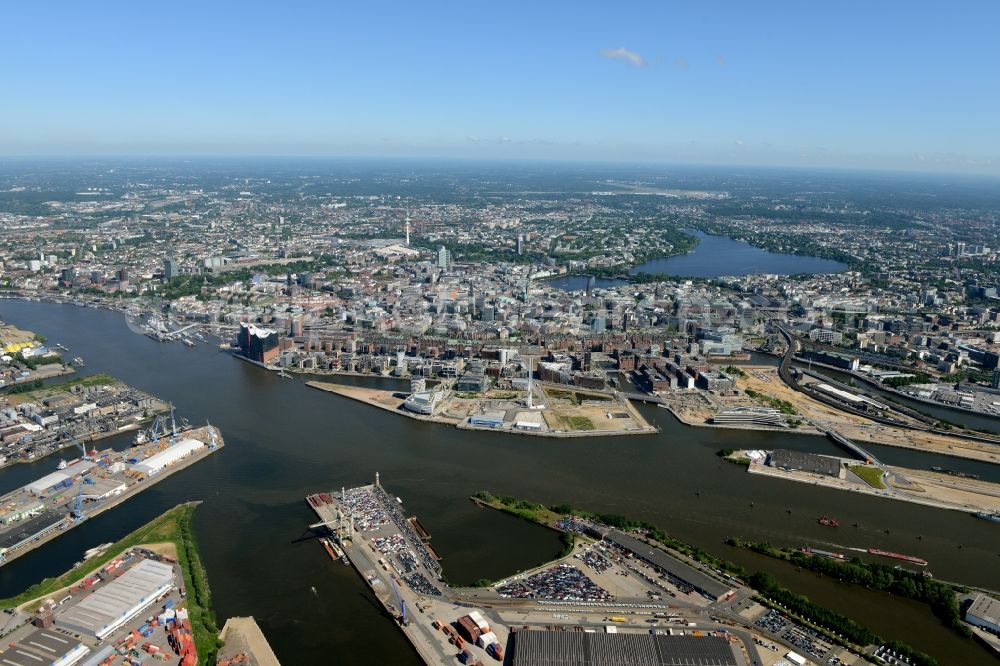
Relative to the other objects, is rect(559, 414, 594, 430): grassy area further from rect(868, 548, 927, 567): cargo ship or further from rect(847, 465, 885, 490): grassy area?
rect(868, 548, 927, 567): cargo ship

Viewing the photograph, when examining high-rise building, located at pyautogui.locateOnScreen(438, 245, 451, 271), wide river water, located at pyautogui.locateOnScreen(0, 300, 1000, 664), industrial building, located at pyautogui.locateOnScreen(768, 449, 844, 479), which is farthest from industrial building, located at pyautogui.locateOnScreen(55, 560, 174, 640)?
high-rise building, located at pyautogui.locateOnScreen(438, 245, 451, 271)

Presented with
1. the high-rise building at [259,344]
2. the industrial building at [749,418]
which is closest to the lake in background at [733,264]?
the industrial building at [749,418]

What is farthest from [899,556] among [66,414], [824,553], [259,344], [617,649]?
[259,344]

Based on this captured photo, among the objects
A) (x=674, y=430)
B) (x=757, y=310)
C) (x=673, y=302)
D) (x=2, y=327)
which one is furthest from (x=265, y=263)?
(x=674, y=430)

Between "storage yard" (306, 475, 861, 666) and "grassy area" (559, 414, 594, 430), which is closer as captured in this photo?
"storage yard" (306, 475, 861, 666)

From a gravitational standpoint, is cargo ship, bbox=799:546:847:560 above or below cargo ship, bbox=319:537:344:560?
above

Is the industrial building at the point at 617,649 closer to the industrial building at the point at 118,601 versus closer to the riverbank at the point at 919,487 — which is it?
the industrial building at the point at 118,601

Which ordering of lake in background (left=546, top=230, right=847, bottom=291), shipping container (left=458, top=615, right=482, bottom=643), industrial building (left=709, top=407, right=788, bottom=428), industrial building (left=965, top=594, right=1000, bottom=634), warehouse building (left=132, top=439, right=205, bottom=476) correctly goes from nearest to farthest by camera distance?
shipping container (left=458, top=615, right=482, bottom=643)
industrial building (left=965, top=594, right=1000, bottom=634)
warehouse building (left=132, top=439, right=205, bottom=476)
industrial building (left=709, top=407, right=788, bottom=428)
lake in background (left=546, top=230, right=847, bottom=291)

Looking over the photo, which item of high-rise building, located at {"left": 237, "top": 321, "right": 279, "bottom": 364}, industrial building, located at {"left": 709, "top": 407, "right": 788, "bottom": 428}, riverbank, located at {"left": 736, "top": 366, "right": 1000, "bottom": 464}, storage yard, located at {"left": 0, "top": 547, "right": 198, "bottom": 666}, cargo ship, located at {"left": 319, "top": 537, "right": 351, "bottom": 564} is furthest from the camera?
high-rise building, located at {"left": 237, "top": 321, "right": 279, "bottom": 364}
